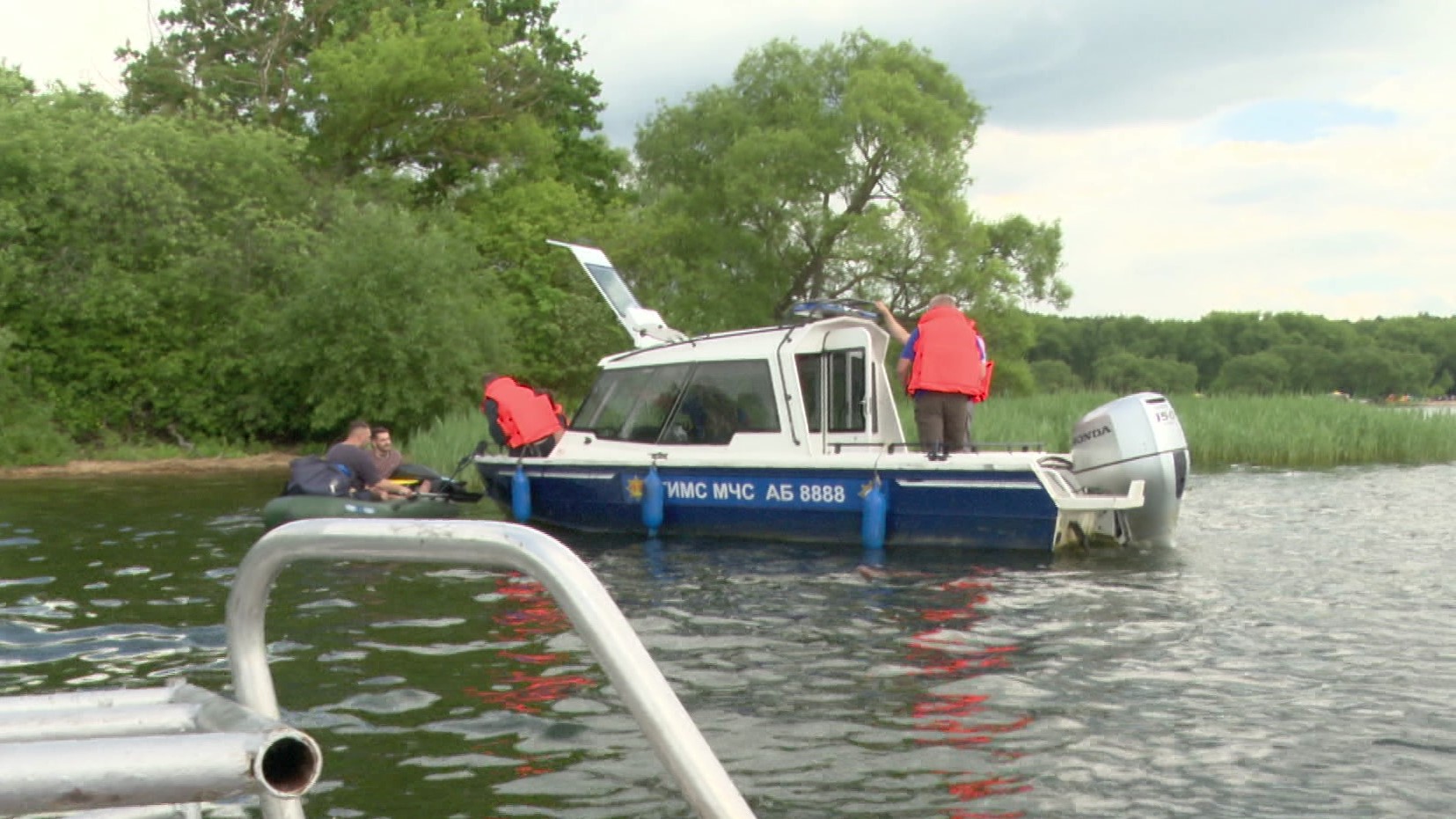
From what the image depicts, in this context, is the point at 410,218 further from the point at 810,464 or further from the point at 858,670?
the point at 858,670

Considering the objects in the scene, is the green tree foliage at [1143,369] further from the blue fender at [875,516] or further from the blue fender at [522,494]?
the blue fender at [875,516]

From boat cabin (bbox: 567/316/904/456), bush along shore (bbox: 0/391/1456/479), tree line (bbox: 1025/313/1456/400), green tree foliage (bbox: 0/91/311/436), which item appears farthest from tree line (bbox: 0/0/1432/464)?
boat cabin (bbox: 567/316/904/456)

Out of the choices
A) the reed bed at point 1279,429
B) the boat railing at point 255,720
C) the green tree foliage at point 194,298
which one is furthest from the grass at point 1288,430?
the boat railing at point 255,720

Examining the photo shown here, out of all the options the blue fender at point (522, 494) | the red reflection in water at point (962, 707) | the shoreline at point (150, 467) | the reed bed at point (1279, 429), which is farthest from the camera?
the shoreline at point (150, 467)

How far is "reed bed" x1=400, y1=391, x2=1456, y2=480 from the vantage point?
2409 cm

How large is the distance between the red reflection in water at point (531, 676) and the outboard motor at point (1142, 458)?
5091 mm

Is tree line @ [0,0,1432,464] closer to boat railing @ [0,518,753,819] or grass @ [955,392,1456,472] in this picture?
grass @ [955,392,1456,472]

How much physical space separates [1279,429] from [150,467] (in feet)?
65.4

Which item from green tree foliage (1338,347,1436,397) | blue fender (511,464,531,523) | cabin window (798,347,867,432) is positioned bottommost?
blue fender (511,464,531,523)

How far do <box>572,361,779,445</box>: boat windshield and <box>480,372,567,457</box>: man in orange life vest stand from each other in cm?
89

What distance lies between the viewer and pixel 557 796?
18.6 feet

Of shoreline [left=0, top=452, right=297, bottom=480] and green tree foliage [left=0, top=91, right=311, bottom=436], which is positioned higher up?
green tree foliage [left=0, top=91, right=311, bottom=436]

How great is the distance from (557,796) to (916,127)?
121 feet

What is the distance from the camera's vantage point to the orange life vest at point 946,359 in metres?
13.8
